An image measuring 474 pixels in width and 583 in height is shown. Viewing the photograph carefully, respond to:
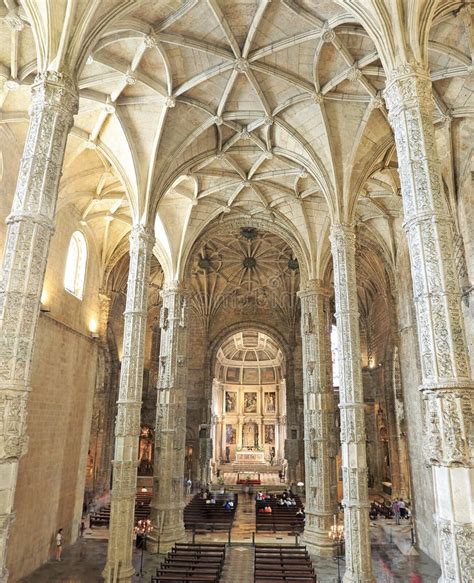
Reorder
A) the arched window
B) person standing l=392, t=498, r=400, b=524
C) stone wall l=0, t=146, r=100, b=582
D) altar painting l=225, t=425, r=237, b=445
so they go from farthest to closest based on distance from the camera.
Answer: altar painting l=225, t=425, r=237, b=445 < person standing l=392, t=498, r=400, b=524 < the arched window < stone wall l=0, t=146, r=100, b=582

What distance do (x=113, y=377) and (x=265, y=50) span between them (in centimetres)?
2534

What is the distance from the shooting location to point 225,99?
52.4 feet

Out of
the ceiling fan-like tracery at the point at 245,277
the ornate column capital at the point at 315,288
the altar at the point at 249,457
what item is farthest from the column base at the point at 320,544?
the altar at the point at 249,457

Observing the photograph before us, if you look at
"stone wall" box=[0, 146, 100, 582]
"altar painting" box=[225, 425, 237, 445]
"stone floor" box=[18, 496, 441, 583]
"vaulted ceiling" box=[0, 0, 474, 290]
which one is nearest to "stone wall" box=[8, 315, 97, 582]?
"stone wall" box=[0, 146, 100, 582]

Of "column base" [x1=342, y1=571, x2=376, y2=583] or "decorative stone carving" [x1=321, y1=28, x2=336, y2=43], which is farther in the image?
"decorative stone carving" [x1=321, y1=28, x2=336, y2=43]

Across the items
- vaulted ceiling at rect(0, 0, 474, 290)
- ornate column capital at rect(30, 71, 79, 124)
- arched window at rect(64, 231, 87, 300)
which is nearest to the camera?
ornate column capital at rect(30, 71, 79, 124)

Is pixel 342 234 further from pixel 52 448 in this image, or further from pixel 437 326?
pixel 52 448

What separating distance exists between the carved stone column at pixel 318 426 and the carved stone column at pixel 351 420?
20.5 feet

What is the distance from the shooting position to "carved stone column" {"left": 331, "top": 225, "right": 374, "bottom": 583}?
12.9 m

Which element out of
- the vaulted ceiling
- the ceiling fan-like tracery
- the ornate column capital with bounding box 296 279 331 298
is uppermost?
the ceiling fan-like tracery

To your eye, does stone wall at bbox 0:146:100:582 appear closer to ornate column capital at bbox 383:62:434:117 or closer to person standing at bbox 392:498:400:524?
ornate column capital at bbox 383:62:434:117

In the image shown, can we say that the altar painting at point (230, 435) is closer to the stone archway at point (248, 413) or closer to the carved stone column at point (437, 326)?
the stone archway at point (248, 413)

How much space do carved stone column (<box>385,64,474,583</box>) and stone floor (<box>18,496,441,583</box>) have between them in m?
10.8

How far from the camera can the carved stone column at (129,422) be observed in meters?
13.4
